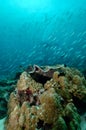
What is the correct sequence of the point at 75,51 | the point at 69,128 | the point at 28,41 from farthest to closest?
the point at 28,41, the point at 75,51, the point at 69,128

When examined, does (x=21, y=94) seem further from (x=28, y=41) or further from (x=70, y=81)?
(x=28, y=41)

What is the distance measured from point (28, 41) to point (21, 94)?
47811mm

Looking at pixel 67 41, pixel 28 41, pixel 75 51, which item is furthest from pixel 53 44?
pixel 28 41

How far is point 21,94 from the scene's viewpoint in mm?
5656

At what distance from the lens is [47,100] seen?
4.45 metres

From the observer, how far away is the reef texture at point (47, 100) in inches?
173

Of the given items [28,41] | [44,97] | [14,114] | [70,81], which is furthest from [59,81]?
[28,41]

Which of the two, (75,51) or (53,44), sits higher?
(53,44)

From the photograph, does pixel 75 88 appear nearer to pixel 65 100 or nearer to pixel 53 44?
pixel 65 100

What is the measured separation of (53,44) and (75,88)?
30.5m

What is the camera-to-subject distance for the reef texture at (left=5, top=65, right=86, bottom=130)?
173 inches

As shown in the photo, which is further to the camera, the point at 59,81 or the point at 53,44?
the point at 53,44

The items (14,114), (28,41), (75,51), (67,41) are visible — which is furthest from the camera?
(28,41)

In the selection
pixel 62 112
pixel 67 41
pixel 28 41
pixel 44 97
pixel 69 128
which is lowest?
pixel 69 128
